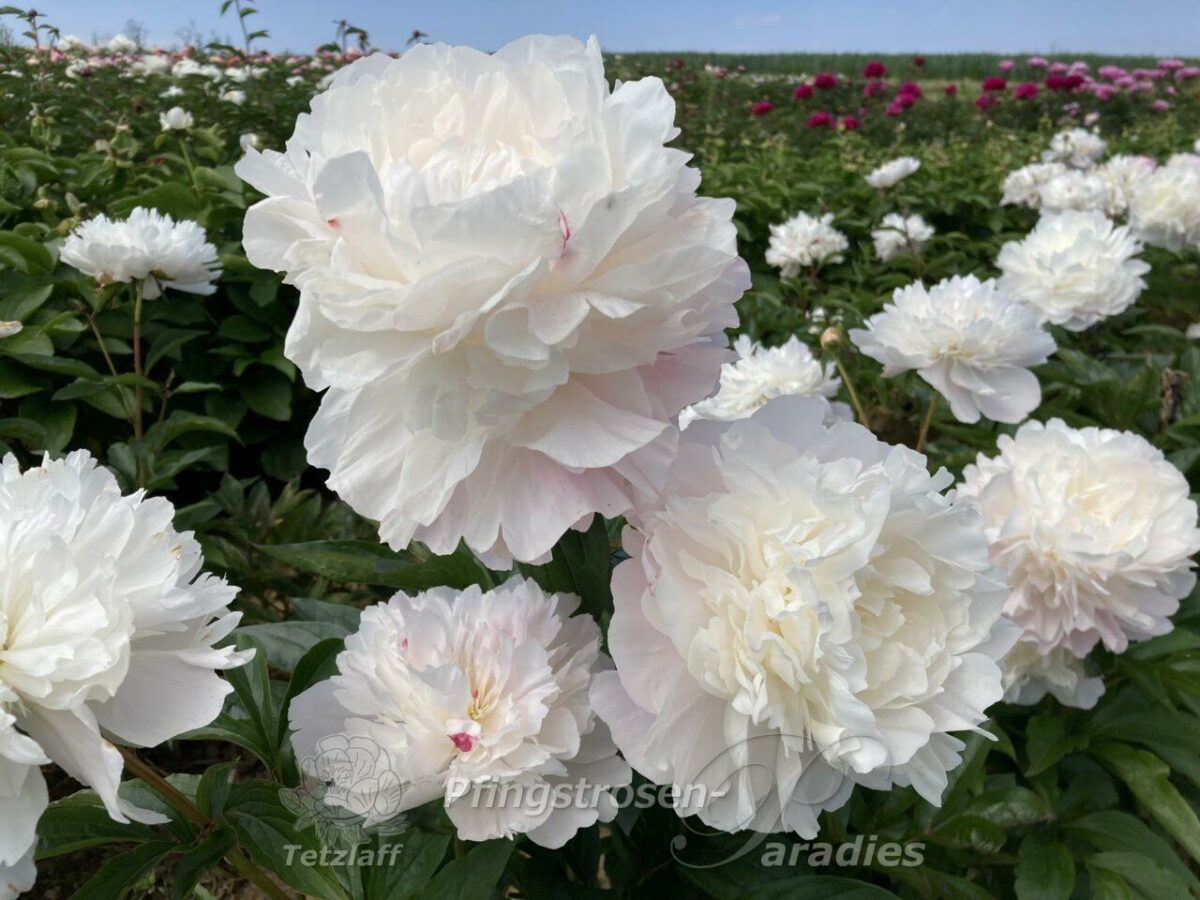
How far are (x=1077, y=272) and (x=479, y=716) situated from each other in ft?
5.17

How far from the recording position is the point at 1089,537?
0.94 metres

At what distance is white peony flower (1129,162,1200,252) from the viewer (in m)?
2.22

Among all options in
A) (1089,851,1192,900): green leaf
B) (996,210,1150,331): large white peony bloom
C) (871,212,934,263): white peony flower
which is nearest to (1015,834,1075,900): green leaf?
(1089,851,1192,900): green leaf

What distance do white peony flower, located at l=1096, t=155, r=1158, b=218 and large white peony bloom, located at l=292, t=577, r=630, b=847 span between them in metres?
2.63

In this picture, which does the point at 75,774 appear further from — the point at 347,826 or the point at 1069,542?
the point at 1069,542

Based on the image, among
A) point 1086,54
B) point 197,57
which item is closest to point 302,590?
point 197,57

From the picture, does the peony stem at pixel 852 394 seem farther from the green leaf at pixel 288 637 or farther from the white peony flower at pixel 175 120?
the white peony flower at pixel 175 120

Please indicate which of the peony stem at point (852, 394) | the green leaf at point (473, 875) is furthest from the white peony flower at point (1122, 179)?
the green leaf at point (473, 875)

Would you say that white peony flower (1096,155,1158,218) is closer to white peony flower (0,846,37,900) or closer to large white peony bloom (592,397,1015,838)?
large white peony bloom (592,397,1015,838)

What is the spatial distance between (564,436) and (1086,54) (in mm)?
22633

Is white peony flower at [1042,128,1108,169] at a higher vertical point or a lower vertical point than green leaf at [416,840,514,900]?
lower

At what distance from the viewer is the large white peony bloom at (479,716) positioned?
506mm

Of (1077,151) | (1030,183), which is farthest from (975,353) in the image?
(1077,151)

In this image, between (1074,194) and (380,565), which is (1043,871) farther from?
(1074,194)
